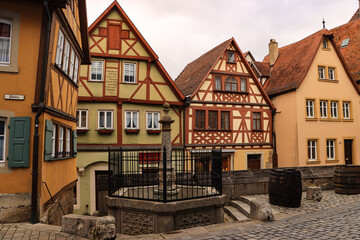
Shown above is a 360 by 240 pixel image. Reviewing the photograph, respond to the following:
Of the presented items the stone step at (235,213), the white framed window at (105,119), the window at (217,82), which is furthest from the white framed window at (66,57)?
the window at (217,82)

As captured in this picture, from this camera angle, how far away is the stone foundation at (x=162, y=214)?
668 cm

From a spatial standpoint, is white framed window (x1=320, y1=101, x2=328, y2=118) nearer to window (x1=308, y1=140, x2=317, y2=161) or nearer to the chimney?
window (x1=308, y1=140, x2=317, y2=161)

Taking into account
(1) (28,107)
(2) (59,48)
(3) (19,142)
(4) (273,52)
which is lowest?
(3) (19,142)

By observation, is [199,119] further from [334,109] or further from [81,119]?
[334,109]

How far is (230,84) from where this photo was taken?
58.5ft

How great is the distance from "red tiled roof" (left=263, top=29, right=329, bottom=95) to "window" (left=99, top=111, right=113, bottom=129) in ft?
37.6

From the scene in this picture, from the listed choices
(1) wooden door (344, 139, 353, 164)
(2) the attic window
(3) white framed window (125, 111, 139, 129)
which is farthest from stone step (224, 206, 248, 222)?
(2) the attic window

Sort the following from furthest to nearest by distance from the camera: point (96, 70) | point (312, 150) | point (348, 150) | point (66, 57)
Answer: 1. point (348, 150)
2. point (312, 150)
3. point (96, 70)
4. point (66, 57)

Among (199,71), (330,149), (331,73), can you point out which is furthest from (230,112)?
(331,73)

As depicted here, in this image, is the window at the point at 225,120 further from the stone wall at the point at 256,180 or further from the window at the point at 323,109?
the window at the point at 323,109

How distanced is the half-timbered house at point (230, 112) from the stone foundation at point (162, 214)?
8.88 m

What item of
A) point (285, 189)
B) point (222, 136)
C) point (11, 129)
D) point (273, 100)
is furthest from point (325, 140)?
point (11, 129)

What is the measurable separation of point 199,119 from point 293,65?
8.35m

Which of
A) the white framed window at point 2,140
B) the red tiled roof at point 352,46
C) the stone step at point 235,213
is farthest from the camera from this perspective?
the red tiled roof at point 352,46
